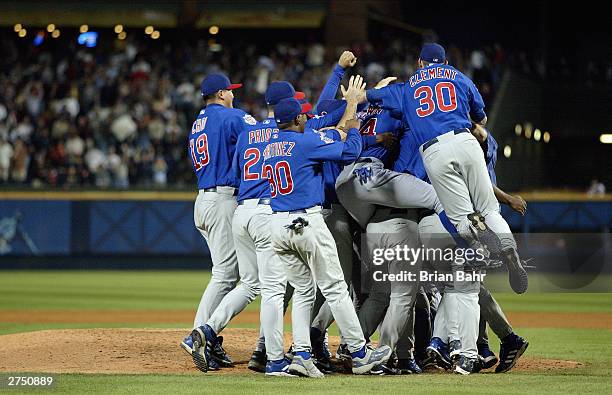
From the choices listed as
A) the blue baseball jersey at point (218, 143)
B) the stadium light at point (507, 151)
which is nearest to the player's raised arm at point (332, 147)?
the blue baseball jersey at point (218, 143)

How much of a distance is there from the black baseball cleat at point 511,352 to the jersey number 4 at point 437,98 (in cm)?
Answer: 185

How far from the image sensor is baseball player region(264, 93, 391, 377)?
7535 mm

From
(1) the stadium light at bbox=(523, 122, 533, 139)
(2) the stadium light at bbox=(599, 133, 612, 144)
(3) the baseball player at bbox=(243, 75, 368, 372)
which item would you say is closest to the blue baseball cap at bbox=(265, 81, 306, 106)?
(3) the baseball player at bbox=(243, 75, 368, 372)

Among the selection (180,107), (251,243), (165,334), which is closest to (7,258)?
(180,107)

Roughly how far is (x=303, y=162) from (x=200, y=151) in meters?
1.59

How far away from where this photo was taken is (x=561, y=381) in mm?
7312

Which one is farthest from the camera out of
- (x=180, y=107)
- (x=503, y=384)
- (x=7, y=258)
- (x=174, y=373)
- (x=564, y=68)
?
(x=564, y=68)

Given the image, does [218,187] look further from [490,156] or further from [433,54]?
[490,156]

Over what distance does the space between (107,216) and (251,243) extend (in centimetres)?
1257

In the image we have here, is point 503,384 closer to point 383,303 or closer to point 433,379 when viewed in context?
point 433,379

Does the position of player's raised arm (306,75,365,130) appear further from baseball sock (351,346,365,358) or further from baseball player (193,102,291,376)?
baseball sock (351,346,365,358)

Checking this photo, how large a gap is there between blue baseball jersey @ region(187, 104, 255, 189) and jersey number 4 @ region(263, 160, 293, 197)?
3.65 feet

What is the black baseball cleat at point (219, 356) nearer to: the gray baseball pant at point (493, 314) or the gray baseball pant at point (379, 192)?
the gray baseball pant at point (379, 192)

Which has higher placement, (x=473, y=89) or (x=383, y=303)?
(x=473, y=89)
